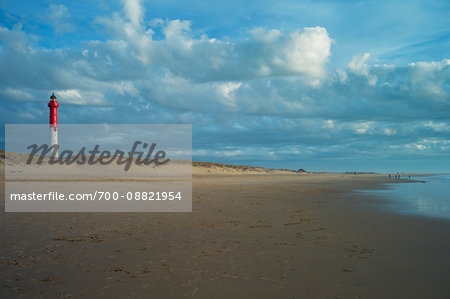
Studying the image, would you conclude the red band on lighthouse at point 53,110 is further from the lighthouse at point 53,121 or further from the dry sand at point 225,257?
the dry sand at point 225,257

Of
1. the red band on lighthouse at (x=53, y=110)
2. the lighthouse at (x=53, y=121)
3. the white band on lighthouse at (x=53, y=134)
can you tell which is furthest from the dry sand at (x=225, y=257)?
the red band on lighthouse at (x=53, y=110)

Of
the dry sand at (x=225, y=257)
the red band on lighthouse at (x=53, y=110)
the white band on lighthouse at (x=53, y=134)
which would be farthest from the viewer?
the red band on lighthouse at (x=53, y=110)

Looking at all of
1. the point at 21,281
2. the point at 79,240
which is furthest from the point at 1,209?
the point at 21,281

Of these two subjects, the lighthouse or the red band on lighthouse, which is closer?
the lighthouse

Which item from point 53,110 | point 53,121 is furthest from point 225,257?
point 53,110

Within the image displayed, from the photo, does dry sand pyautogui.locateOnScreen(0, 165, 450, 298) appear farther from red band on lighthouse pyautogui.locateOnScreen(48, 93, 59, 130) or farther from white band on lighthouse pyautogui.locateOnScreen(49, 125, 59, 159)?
red band on lighthouse pyautogui.locateOnScreen(48, 93, 59, 130)

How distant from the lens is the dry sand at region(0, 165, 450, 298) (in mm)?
5521

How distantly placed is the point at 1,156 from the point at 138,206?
47.6 m

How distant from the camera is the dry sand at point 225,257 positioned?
5.52 m

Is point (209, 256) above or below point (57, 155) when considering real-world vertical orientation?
below

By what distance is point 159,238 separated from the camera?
9.34 meters

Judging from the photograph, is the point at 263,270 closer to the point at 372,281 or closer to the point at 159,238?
the point at 372,281

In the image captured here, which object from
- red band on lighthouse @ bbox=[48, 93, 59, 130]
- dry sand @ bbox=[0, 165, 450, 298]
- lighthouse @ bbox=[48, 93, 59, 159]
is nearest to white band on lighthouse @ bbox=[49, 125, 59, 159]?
lighthouse @ bbox=[48, 93, 59, 159]

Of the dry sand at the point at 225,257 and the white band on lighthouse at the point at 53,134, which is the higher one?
the white band on lighthouse at the point at 53,134
